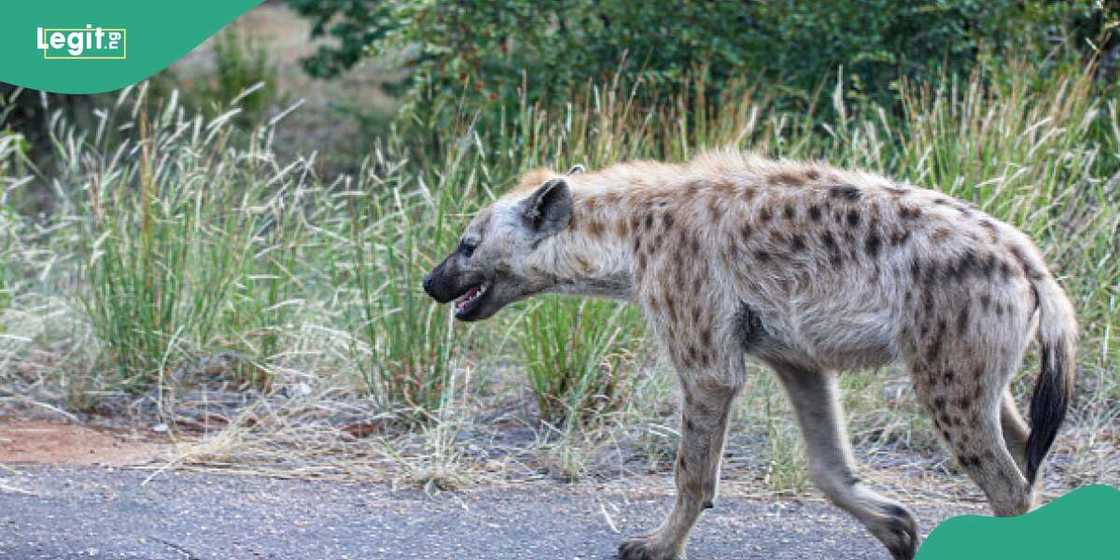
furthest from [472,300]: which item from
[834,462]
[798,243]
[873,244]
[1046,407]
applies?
[1046,407]

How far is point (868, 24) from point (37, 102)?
5.42 m

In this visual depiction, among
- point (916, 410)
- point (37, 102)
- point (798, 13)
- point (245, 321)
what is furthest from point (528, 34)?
point (37, 102)

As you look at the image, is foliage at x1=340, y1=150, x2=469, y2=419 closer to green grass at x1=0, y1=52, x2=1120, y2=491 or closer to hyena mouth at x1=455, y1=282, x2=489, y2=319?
green grass at x1=0, y1=52, x2=1120, y2=491

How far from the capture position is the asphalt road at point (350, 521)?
4.20 m

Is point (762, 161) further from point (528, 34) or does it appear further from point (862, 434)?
point (528, 34)

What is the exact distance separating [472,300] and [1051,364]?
1.78m

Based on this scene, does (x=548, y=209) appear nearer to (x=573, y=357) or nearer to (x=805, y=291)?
(x=805, y=291)

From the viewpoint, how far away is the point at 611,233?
4391 mm

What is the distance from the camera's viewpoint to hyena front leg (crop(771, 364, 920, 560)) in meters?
4.07

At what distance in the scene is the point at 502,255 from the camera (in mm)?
4555

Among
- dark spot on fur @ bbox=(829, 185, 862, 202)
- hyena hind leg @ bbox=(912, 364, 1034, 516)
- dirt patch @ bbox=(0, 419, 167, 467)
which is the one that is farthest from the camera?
dirt patch @ bbox=(0, 419, 167, 467)

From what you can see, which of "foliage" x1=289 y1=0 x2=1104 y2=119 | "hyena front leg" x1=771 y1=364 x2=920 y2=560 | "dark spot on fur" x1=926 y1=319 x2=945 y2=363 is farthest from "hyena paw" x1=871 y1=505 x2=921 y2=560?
"foliage" x1=289 y1=0 x2=1104 y2=119

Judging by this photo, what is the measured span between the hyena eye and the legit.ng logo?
1.22m

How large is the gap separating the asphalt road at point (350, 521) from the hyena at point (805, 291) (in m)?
0.28
